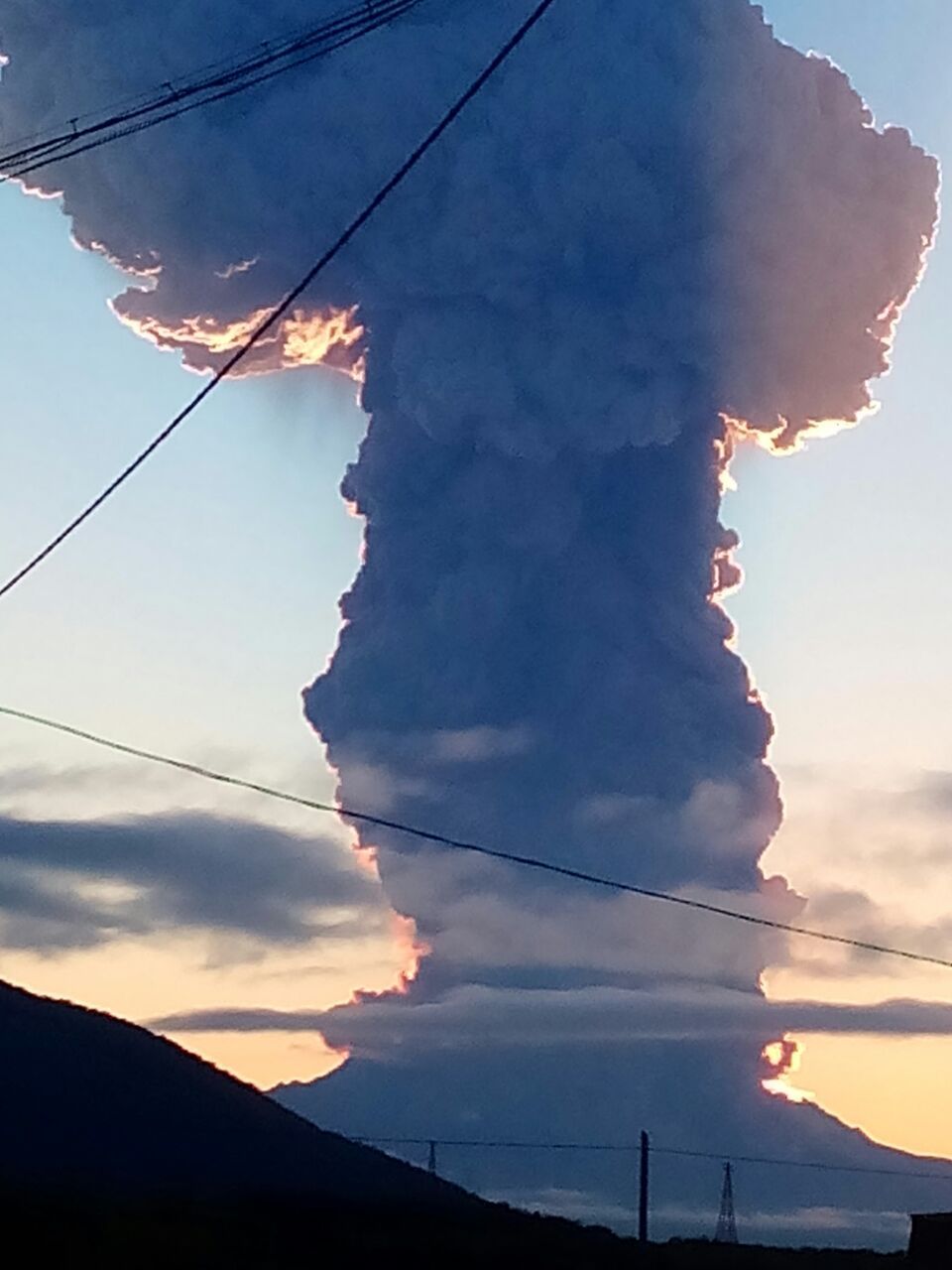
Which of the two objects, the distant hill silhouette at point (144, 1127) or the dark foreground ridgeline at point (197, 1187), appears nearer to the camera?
the dark foreground ridgeline at point (197, 1187)

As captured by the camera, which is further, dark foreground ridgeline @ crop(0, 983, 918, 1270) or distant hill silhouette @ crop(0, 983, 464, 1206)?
distant hill silhouette @ crop(0, 983, 464, 1206)

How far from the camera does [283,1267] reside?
3888cm

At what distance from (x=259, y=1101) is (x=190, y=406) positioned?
4829 centimetres

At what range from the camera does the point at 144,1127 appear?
2368 inches

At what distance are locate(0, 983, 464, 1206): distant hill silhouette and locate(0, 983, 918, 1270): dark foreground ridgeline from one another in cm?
7

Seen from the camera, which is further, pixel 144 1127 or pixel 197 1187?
pixel 144 1127

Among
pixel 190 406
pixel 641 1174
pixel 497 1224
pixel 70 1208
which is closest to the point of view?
pixel 190 406

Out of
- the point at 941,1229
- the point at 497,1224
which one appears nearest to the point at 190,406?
the point at 497,1224

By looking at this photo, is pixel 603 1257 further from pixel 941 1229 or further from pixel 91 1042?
pixel 91 1042

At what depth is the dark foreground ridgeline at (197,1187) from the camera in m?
38.4

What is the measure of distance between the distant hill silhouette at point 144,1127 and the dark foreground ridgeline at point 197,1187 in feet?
0.24

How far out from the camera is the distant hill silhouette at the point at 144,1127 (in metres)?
55.6

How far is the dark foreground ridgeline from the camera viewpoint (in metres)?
38.4

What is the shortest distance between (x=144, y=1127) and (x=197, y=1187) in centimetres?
526
